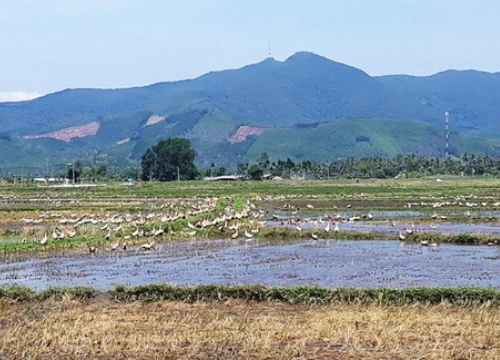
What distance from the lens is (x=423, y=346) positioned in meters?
10.5

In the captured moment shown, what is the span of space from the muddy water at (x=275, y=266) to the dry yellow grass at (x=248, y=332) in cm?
348

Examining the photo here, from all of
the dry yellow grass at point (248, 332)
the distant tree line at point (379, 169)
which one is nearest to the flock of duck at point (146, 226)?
the dry yellow grass at point (248, 332)

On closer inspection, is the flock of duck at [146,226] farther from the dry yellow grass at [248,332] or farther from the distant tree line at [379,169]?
the distant tree line at [379,169]

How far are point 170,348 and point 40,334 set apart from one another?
2.16 metres

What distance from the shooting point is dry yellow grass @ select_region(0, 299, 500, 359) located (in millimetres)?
10453


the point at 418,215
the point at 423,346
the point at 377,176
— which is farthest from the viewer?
the point at 377,176

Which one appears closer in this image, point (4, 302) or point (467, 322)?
point (467, 322)

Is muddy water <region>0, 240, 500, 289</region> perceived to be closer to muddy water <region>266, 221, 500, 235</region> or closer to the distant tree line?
muddy water <region>266, 221, 500, 235</region>

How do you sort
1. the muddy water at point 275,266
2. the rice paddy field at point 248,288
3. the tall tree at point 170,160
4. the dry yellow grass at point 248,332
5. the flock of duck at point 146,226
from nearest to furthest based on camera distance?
the dry yellow grass at point 248,332
the rice paddy field at point 248,288
the muddy water at point 275,266
the flock of duck at point 146,226
the tall tree at point 170,160

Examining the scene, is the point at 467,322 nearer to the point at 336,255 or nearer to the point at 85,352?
the point at 85,352

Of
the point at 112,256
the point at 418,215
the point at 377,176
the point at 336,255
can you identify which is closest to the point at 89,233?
the point at 112,256

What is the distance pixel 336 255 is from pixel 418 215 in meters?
15.9

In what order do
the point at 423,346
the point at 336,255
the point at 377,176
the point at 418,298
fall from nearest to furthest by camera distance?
the point at 423,346, the point at 418,298, the point at 336,255, the point at 377,176

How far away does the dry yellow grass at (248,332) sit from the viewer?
1045 centimetres
